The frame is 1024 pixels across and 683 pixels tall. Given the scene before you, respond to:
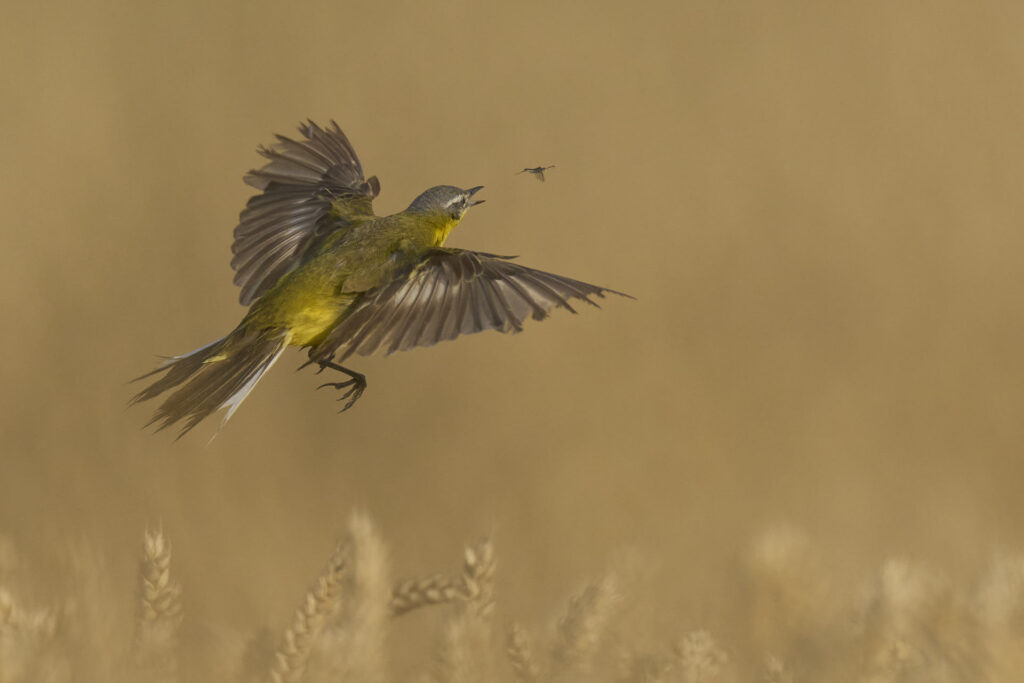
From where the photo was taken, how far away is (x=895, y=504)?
10.8ft

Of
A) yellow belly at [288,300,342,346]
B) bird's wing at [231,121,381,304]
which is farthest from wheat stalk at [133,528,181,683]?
bird's wing at [231,121,381,304]

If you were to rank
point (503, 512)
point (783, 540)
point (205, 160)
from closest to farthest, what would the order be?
point (783, 540), point (503, 512), point (205, 160)

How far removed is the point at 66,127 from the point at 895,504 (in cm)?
258

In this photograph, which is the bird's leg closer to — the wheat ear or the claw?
the claw

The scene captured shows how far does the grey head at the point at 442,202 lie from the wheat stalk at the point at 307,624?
2.87ft

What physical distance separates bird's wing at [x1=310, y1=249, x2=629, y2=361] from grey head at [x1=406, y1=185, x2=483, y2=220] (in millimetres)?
340

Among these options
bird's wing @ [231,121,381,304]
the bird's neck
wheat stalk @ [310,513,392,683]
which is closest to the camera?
wheat stalk @ [310,513,392,683]

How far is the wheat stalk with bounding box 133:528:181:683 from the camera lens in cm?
127

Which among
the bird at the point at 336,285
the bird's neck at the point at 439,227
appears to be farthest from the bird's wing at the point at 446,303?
the bird's neck at the point at 439,227

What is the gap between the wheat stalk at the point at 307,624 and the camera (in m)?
1.31

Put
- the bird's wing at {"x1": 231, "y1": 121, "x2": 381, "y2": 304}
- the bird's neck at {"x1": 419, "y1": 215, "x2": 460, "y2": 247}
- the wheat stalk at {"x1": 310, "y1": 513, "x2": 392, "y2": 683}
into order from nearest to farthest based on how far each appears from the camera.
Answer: the wheat stalk at {"x1": 310, "y1": 513, "x2": 392, "y2": 683} < the bird's neck at {"x1": 419, "y1": 215, "x2": 460, "y2": 247} < the bird's wing at {"x1": 231, "y1": 121, "x2": 381, "y2": 304}

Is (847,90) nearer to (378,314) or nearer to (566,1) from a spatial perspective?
(566,1)

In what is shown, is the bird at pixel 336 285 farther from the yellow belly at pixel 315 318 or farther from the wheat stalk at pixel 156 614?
the wheat stalk at pixel 156 614

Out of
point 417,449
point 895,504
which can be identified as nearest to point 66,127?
point 417,449
